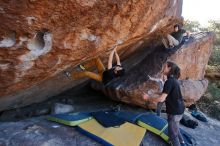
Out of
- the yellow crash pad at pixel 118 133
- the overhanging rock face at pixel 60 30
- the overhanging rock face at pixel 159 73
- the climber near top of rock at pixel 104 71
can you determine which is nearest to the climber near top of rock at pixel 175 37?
the overhanging rock face at pixel 159 73

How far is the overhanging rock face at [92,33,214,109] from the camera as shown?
29.2 feet

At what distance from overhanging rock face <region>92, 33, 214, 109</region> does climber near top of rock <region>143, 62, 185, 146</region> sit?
4.45 ft

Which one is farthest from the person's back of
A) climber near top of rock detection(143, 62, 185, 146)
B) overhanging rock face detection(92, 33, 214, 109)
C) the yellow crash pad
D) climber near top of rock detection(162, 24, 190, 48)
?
climber near top of rock detection(162, 24, 190, 48)

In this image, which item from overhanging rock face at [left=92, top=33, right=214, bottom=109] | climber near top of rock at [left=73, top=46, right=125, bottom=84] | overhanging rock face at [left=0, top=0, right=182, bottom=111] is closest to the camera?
overhanging rock face at [left=0, top=0, right=182, bottom=111]

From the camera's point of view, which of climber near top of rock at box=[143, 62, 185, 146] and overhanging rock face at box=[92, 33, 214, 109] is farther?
overhanging rock face at box=[92, 33, 214, 109]

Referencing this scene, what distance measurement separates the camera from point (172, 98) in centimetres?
662

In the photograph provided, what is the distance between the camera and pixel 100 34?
6.43 meters

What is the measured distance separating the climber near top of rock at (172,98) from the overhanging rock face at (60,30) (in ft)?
4.26

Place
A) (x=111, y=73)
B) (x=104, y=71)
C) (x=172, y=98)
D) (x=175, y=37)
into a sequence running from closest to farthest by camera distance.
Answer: (x=172, y=98)
(x=111, y=73)
(x=104, y=71)
(x=175, y=37)

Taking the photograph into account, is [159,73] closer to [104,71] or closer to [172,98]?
[104,71]

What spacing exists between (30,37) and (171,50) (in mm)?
5289

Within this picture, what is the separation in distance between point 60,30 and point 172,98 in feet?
8.84

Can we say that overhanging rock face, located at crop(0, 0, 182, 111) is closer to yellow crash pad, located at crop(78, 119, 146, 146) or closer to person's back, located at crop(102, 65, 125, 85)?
person's back, located at crop(102, 65, 125, 85)

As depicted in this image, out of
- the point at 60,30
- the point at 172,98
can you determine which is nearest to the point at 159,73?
the point at 172,98
